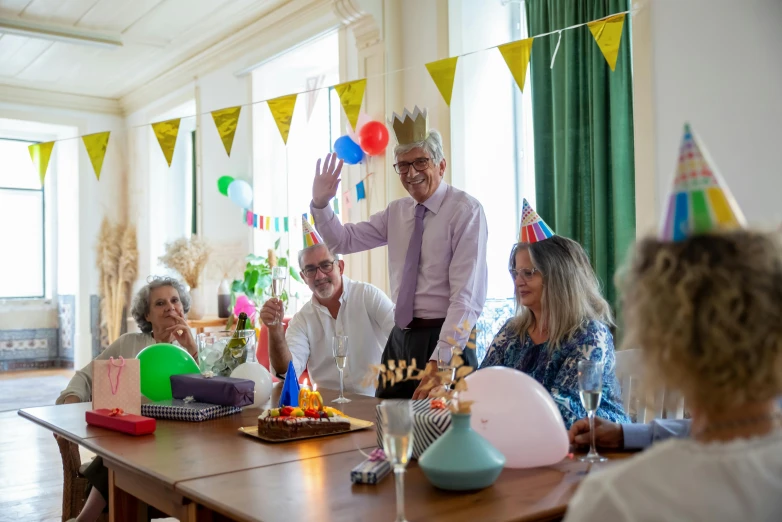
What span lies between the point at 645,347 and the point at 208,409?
1.55 metres

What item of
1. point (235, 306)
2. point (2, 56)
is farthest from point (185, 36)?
point (235, 306)

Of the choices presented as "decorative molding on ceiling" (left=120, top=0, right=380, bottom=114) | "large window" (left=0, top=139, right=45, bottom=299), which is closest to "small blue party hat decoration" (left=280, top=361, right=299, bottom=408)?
"decorative molding on ceiling" (left=120, top=0, right=380, bottom=114)

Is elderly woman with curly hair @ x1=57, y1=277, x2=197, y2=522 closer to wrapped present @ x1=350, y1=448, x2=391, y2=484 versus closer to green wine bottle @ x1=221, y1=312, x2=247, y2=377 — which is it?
green wine bottle @ x1=221, y1=312, x2=247, y2=377

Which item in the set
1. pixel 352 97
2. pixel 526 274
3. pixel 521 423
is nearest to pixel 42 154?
pixel 352 97

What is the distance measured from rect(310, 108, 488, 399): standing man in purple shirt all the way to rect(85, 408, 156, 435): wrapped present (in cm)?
→ 90

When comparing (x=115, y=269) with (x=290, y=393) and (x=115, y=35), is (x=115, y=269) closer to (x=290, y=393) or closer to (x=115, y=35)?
(x=115, y=35)

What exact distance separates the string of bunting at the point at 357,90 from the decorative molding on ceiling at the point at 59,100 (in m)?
3.31

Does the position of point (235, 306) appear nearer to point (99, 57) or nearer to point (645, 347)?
point (99, 57)

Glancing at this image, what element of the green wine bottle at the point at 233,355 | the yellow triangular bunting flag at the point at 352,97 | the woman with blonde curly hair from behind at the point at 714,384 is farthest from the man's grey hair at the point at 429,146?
the woman with blonde curly hair from behind at the point at 714,384

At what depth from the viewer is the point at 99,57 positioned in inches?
273

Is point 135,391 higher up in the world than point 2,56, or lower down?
lower down

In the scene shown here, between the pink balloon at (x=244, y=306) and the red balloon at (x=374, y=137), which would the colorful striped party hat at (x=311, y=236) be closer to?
the red balloon at (x=374, y=137)

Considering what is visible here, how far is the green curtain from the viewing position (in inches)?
136

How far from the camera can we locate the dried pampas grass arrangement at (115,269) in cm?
820
